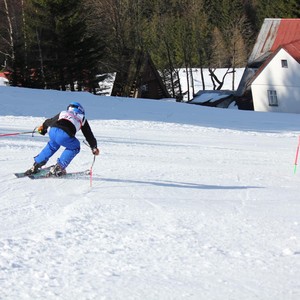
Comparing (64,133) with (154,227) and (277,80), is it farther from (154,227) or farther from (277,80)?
(277,80)

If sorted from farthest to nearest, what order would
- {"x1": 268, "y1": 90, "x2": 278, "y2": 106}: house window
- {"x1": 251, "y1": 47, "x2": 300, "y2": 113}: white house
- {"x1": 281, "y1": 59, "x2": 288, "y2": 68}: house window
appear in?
{"x1": 268, "y1": 90, "x2": 278, "y2": 106}: house window < {"x1": 281, "y1": 59, "x2": 288, "y2": 68}: house window < {"x1": 251, "y1": 47, "x2": 300, "y2": 113}: white house

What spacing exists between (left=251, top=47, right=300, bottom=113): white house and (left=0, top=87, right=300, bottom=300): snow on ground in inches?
1055

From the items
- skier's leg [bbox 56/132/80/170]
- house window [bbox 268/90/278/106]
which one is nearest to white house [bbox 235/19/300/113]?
house window [bbox 268/90/278/106]

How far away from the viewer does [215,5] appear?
7469cm

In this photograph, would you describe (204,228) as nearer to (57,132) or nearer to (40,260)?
(40,260)

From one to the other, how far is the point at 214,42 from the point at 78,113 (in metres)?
55.1

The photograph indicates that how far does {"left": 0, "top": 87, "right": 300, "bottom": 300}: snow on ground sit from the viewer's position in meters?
3.61

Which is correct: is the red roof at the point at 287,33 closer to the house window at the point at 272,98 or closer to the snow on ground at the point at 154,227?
the house window at the point at 272,98

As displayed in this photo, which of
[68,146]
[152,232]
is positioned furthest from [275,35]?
[152,232]

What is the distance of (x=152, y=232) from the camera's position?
4.79 meters

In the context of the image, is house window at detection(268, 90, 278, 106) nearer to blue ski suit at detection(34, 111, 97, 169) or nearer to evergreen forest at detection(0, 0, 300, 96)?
evergreen forest at detection(0, 0, 300, 96)

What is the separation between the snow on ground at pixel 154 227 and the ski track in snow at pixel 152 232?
0.01 meters

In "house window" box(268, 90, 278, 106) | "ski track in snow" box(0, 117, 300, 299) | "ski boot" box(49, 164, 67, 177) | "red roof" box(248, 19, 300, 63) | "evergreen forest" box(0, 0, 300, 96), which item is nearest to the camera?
"ski track in snow" box(0, 117, 300, 299)

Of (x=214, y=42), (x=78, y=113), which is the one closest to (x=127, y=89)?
(x=214, y=42)
